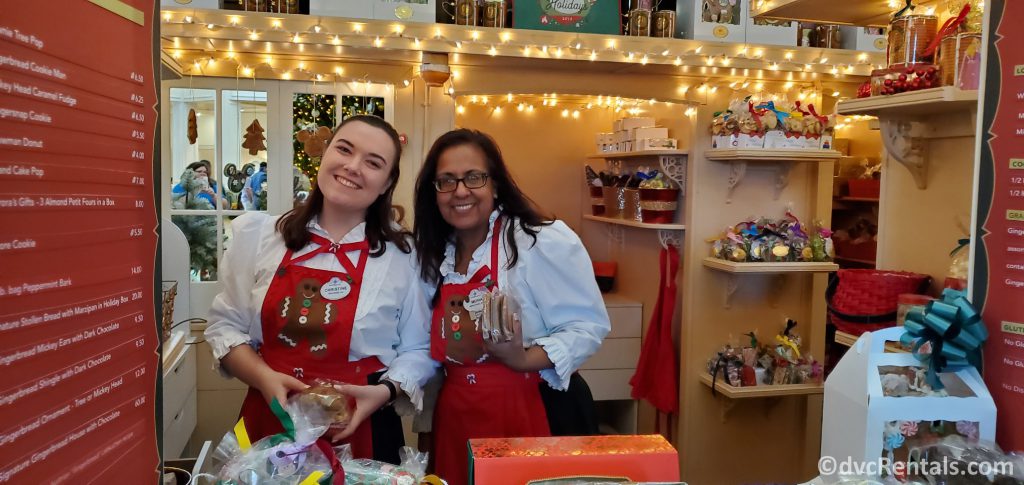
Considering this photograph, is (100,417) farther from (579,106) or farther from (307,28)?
(579,106)

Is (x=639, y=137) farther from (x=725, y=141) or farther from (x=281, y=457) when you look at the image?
(x=281, y=457)

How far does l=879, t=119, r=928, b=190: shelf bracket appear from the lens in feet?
6.66

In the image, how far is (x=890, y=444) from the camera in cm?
128

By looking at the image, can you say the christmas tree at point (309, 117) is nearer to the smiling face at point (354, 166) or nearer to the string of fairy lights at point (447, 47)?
the string of fairy lights at point (447, 47)

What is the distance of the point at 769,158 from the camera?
366 cm

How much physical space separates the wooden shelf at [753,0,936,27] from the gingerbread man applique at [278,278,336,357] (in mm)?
1403

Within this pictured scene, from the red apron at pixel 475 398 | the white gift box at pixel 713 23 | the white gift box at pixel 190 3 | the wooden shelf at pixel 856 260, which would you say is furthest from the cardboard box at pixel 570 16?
the wooden shelf at pixel 856 260

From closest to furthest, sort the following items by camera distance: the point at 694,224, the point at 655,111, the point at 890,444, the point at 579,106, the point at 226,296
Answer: the point at 890,444 < the point at 226,296 < the point at 694,224 < the point at 655,111 < the point at 579,106

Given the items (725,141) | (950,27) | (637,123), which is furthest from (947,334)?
(637,123)

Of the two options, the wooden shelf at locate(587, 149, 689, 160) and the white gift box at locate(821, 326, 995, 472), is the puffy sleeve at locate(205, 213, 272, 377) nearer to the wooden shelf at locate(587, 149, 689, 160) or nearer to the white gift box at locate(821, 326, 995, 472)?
the white gift box at locate(821, 326, 995, 472)

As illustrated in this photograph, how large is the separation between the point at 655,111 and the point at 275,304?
2.93m

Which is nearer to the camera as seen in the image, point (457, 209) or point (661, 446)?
point (661, 446)

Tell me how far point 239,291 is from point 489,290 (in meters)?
0.69

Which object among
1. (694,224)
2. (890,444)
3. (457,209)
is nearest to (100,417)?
(890,444)
